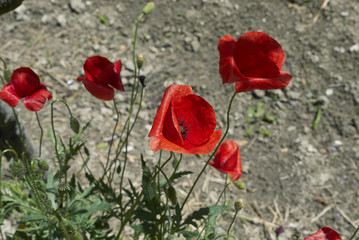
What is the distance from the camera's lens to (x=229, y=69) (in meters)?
1.07

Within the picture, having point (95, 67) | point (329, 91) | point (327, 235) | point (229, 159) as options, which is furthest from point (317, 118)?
point (95, 67)

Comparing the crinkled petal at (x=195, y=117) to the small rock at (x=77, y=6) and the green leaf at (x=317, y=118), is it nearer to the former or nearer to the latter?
the green leaf at (x=317, y=118)

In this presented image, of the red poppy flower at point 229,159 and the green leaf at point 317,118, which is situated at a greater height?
the red poppy flower at point 229,159

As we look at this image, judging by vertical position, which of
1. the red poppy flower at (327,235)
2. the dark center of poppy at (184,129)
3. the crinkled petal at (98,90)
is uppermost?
the crinkled petal at (98,90)

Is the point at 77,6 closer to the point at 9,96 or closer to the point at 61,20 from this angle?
the point at 61,20

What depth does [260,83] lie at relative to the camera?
1.07 metres

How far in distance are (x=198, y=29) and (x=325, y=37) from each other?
118 centimetres

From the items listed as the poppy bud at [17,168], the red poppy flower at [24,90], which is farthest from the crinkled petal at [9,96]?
the poppy bud at [17,168]

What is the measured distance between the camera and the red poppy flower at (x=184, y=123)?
1079 mm

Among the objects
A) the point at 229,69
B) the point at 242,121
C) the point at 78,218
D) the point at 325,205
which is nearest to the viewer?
the point at 229,69

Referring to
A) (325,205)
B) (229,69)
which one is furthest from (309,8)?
(229,69)

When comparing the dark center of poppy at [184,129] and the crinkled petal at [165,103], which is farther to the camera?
the dark center of poppy at [184,129]

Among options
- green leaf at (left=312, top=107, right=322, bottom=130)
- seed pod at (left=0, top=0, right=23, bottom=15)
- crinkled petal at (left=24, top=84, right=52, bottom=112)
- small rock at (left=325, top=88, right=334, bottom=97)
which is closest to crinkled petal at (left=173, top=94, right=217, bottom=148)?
crinkled petal at (left=24, top=84, right=52, bottom=112)

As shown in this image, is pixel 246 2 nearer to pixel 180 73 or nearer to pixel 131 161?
pixel 180 73
